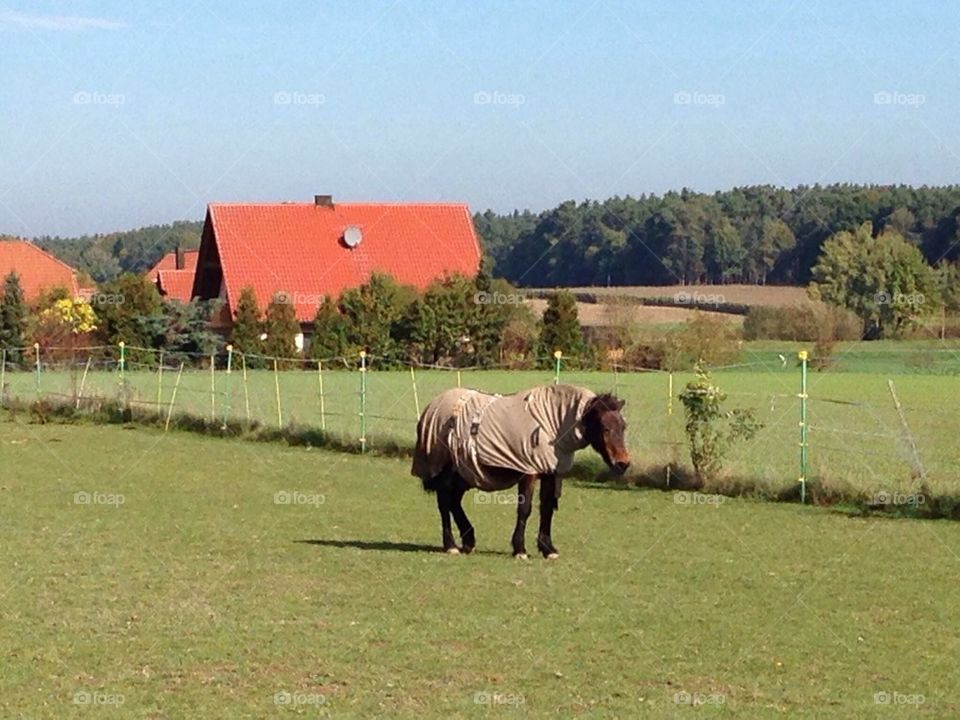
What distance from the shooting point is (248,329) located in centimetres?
5294

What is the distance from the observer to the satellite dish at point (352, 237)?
64562 millimetres

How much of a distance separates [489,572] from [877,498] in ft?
23.2

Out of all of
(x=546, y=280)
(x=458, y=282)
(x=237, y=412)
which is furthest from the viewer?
(x=546, y=280)

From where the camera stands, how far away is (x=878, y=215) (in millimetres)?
84000

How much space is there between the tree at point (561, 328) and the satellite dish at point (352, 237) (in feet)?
51.9

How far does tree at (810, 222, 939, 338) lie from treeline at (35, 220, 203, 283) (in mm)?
76892

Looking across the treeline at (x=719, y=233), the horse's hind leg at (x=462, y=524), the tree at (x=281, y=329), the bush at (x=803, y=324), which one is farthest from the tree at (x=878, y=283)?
the horse's hind leg at (x=462, y=524)

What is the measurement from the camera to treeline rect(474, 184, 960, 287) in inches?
3275

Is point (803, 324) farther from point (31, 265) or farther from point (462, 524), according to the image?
point (31, 265)

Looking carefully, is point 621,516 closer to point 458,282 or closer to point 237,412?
point 237,412

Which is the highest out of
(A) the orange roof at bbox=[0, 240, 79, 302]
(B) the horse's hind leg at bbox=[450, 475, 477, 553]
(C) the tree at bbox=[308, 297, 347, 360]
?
(A) the orange roof at bbox=[0, 240, 79, 302]

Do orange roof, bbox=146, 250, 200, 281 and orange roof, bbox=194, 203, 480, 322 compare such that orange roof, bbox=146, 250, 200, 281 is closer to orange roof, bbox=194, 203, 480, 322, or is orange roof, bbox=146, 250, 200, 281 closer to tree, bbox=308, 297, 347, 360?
orange roof, bbox=194, 203, 480, 322

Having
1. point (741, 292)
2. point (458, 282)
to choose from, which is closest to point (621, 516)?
point (458, 282)

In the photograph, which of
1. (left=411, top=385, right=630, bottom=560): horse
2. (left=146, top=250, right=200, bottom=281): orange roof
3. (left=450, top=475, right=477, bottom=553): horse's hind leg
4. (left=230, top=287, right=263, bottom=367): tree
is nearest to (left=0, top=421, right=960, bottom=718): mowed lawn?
(left=450, top=475, right=477, bottom=553): horse's hind leg
